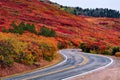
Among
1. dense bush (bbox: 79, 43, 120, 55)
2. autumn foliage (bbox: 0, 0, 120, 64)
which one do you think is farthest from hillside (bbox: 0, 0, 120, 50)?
dense bush (bbox: 79, 43, 120, 55)

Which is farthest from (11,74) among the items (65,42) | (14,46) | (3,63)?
(65,42)

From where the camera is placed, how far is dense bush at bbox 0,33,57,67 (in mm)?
33794

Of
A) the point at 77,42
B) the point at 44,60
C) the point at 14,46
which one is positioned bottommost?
the point at 77,42

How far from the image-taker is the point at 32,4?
14550 cm

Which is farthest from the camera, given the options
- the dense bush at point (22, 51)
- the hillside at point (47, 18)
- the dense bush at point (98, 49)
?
the hillside at point (47, 18)

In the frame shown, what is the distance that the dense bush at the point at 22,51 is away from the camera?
111 ft

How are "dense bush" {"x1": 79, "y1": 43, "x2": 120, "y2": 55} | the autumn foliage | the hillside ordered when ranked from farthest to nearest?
Result: the hillside
"dense bush" {"x1": 79, "y1": 43, "x2": 120, "y2": 55}
the autumn foliage

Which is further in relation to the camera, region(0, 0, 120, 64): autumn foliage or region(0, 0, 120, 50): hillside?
region(0, 0, 120, 50): hillside

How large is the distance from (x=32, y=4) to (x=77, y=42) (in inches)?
2302

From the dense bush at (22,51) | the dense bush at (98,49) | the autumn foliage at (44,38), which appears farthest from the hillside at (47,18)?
the dense bush at (22,51)

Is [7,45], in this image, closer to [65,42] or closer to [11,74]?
[11,74]

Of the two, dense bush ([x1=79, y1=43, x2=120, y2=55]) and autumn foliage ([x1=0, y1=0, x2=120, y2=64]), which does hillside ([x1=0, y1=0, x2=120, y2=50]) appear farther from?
dense bush ([x1=79, y1=43, x2=120, y2=55])

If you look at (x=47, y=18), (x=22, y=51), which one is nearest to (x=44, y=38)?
(x=22, y=51)

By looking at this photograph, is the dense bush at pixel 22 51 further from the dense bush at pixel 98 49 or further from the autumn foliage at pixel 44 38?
the dense bush at pixel 98 49
